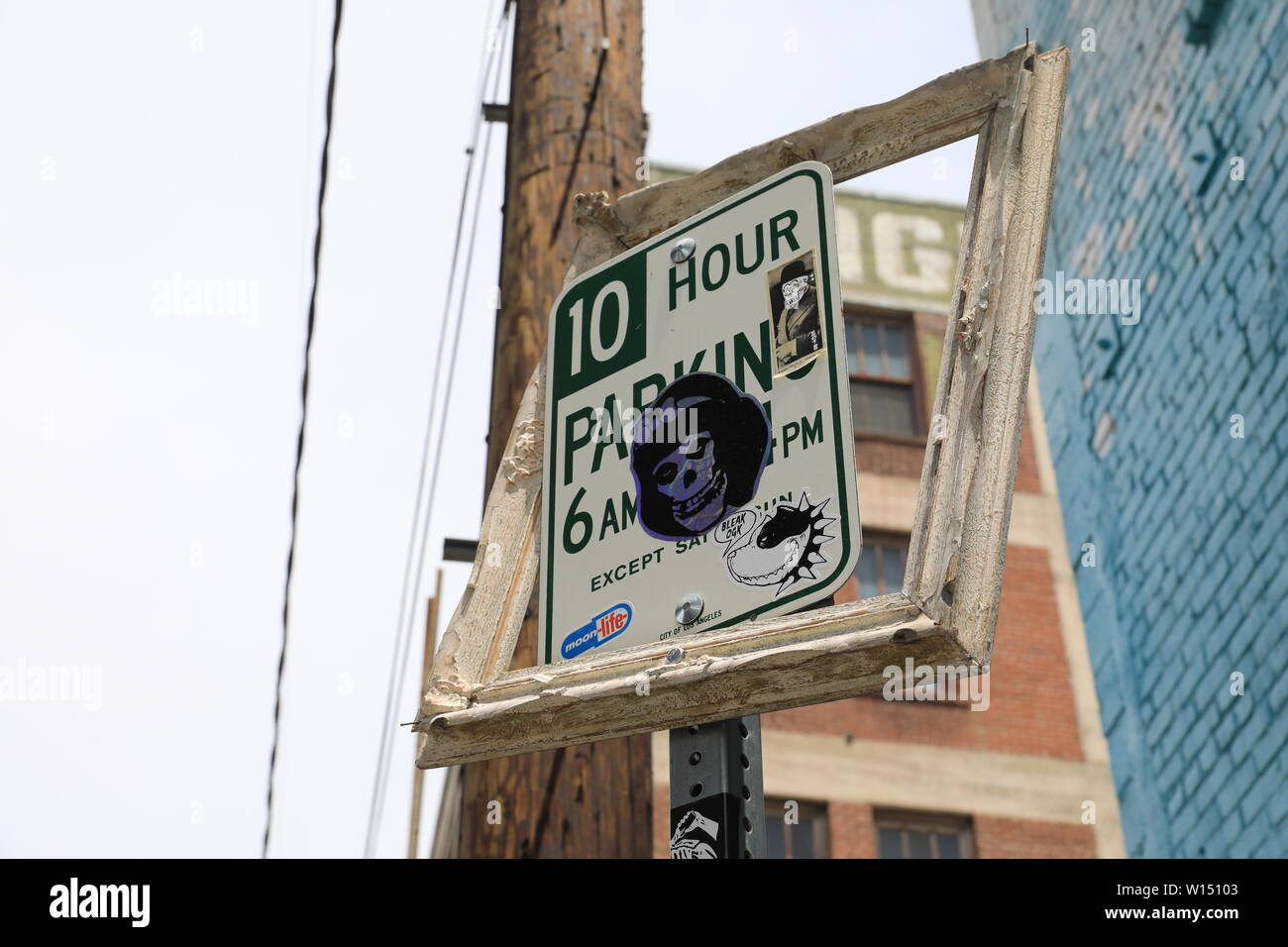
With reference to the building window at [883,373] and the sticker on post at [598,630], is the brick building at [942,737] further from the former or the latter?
the sticker on post at [598,630]

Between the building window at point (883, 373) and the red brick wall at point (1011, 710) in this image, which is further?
the building window at point (883, 373)

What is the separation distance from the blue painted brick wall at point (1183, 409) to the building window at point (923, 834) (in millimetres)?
5610

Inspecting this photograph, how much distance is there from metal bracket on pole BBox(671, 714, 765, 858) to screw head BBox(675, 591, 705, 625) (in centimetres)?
18

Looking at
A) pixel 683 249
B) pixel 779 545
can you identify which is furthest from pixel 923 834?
pixel 779 545

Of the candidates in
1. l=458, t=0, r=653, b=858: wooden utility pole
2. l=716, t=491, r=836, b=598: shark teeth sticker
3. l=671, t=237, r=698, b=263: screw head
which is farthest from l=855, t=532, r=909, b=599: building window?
l=716, t=491, r=836, b=598: shark teeth sticker

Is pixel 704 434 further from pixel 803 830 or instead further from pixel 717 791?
pixel 803 830

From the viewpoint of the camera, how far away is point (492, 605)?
267 cm

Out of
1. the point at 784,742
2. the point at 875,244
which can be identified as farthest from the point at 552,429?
the point at 875,244

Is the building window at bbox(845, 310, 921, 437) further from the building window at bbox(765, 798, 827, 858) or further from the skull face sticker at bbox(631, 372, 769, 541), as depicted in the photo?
the skull face sticker at bbox(631, 372, 769, 541)

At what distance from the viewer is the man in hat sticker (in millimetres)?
2488

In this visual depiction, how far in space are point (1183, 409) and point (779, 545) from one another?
19.9ft

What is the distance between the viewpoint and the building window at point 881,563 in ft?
48.2

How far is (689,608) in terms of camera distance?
2.38 metres

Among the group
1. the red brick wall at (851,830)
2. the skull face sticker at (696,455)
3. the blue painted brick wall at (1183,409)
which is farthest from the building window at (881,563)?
the skull face sticker at (696,455)
